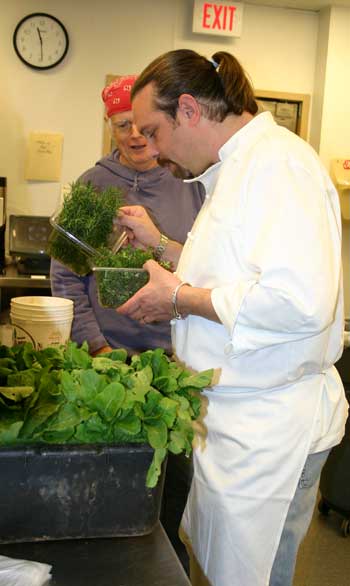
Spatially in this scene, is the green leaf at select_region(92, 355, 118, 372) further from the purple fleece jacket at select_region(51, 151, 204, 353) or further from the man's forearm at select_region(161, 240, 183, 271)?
the purple fleece jacket at select_region(51, 151, 204, 353)

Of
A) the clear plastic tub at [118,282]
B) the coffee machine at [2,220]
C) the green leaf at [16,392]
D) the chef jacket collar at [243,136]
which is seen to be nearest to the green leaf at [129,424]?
the green leaf at [16,392]

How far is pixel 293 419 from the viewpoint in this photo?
1.11m

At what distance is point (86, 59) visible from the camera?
341 cm

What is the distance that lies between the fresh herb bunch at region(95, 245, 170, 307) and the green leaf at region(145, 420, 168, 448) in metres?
0.47

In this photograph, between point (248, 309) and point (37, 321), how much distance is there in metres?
0.47

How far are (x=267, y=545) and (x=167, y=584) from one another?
0.46m

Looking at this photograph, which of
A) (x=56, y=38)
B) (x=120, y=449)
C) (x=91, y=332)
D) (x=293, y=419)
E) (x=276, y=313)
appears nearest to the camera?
(x=120, y=449)

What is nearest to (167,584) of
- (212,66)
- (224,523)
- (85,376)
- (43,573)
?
(43,573)

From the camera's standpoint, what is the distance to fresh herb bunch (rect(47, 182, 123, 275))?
48.2 inches

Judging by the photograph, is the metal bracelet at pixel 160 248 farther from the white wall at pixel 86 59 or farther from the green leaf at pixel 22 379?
the white wall at pixel 86 59

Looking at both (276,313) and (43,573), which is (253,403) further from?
(43,573)

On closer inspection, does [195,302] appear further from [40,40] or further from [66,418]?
[40,40]

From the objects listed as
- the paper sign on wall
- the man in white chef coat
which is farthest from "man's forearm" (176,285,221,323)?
the paper sign on wall

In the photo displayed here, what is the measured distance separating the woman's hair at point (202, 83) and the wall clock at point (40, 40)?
2.40 metres
